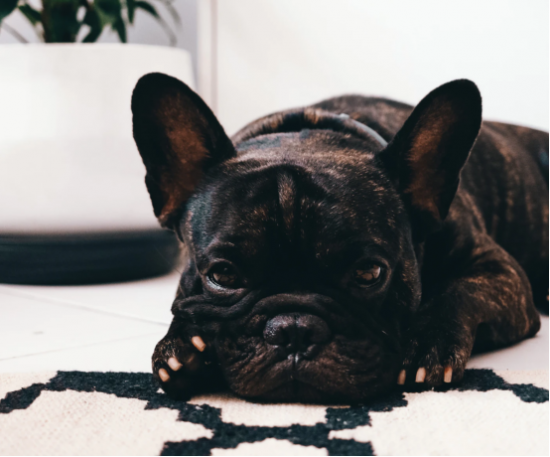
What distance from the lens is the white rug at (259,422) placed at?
0.80 m

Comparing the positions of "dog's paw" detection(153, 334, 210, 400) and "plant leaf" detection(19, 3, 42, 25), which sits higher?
"plant leaf" detection(19, 3, 42, 25)

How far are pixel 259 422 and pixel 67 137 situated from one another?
1.50 meters

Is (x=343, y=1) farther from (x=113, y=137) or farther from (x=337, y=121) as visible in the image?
(x=337, y=121)

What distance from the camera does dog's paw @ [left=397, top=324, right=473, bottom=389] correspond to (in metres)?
1.04

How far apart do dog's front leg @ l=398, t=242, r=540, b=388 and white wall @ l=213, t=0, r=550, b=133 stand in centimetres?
100

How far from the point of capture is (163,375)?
1042 mm

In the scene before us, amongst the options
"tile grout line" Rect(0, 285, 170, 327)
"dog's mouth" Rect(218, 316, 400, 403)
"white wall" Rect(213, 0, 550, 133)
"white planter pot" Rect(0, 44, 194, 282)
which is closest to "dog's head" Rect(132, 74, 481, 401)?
"dog's mouth" Rect(218, 316, 400, 403)

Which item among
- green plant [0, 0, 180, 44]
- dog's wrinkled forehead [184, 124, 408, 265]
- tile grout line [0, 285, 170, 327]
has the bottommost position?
tile grout line [0, 285, 170, 327]

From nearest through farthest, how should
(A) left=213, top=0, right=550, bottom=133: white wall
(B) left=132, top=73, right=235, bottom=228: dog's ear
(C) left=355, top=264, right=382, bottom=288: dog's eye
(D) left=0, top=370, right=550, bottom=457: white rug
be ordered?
1. (D) left=0, top=370, right=550, bottom=457: white rug
2. (C) left=355, top=264, right=382, bottom=288: dog's eye
3. (B) left=132, top=73, right=235, bottom=228: dog's ear
4. (A) left=213, top=0, right=550, bottom=133: white wall

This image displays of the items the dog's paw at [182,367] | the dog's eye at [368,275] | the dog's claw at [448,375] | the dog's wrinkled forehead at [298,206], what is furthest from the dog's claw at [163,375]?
the dog's claw at [448,375]

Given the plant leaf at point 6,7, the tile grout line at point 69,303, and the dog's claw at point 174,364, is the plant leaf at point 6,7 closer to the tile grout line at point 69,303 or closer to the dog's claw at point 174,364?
the tile grout line at point 69,303

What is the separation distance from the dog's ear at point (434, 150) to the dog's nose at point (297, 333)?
377 mm

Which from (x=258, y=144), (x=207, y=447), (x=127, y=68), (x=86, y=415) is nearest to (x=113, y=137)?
(x=127, y=68)

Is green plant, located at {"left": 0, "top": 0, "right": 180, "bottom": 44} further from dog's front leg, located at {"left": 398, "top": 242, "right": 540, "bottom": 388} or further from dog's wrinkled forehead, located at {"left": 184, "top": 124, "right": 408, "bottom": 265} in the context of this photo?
dog's front leg, located at {"left": 398, "top": 242, "right": 540, "bottom": 388}
